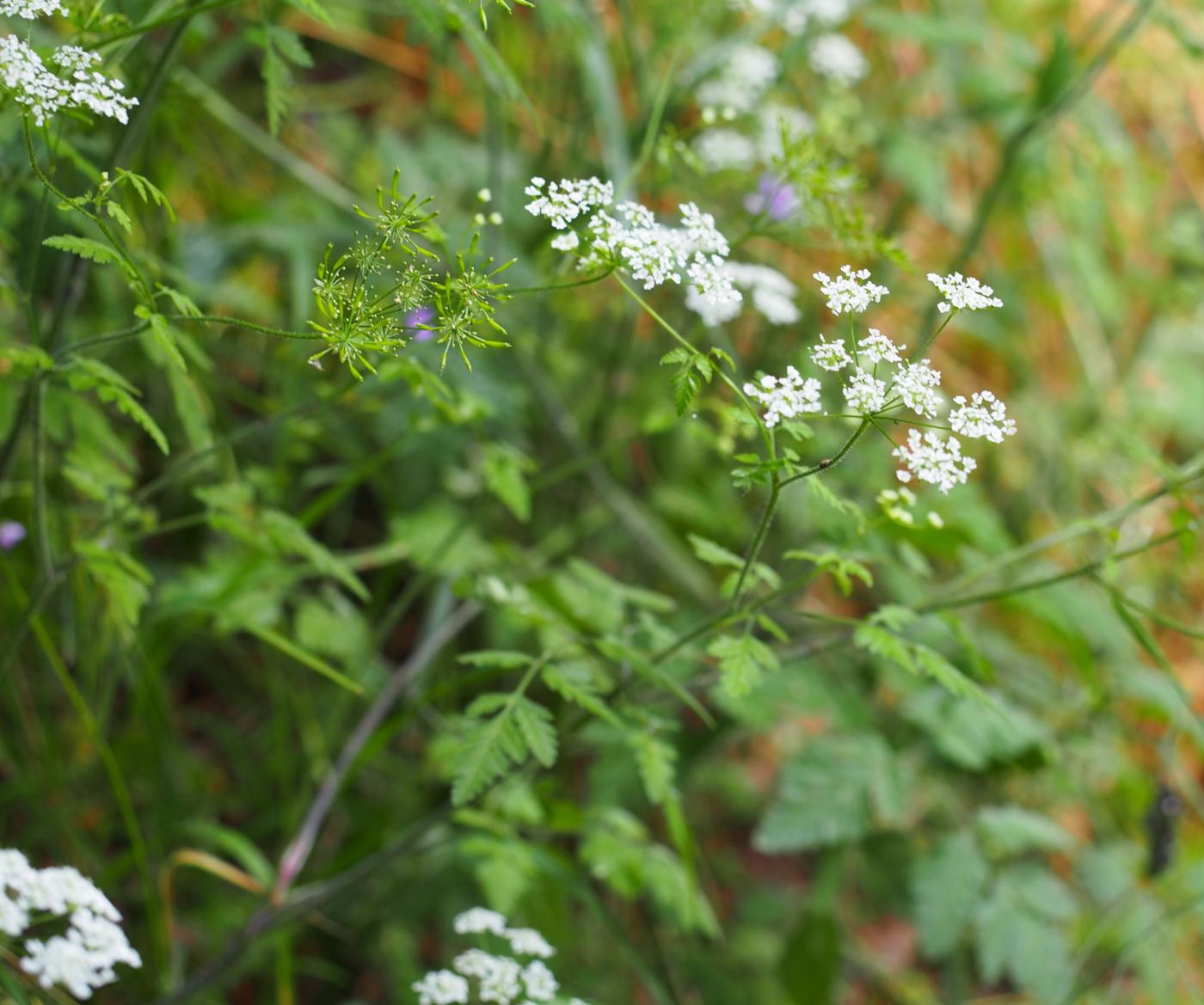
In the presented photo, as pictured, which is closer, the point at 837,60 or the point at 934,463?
the point at 934,463

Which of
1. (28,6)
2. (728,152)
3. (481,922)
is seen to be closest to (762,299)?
(728,152)

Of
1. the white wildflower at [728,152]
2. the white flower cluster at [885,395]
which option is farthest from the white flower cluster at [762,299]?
the white flower cluster at [885,395]

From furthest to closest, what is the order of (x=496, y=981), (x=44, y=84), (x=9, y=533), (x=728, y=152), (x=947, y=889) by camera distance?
(x=728, y=152)
(x=947, y=889)
(x=9, y=533)
(x=496, y=981)
(x=44, y=84)

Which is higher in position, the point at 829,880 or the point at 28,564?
the point at 28,564

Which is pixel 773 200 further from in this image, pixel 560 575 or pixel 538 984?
pixel 538 984

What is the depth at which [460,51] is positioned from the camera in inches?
133

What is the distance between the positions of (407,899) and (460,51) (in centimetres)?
234

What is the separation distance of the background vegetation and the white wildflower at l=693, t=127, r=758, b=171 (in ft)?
0.11

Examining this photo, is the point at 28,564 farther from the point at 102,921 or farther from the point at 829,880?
the point at 829,880

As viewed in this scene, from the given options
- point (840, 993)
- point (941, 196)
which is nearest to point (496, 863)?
point (840, 993)

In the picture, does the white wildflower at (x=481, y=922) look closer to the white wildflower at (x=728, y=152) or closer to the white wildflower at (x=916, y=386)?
the white wildflower at (x=916, y=386)

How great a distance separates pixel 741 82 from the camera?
2.28 m

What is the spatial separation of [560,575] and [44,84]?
0.99 metres

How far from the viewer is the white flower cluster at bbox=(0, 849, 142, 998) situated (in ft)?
3.29
